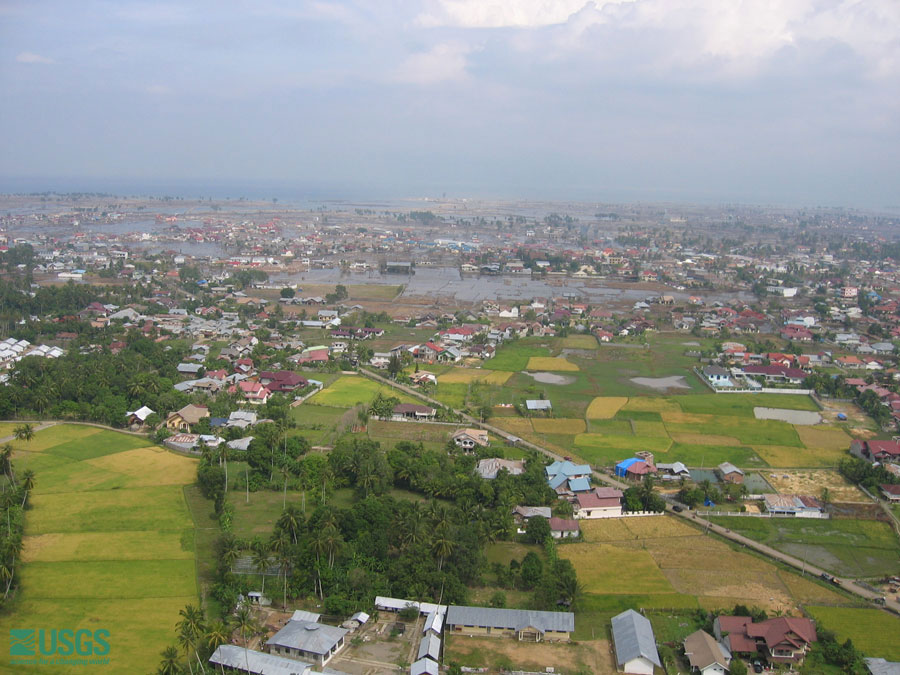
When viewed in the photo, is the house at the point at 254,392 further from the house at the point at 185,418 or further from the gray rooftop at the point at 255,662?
the gray rooftop at the point at 255,662

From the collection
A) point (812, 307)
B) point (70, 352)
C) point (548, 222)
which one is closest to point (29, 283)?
point (70, 352)

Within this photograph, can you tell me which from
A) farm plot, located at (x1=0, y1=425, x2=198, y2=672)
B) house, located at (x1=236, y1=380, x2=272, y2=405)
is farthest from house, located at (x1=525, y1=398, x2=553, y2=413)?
farm plot, located at (x1=0, y1=425, x2=198, y2=672)

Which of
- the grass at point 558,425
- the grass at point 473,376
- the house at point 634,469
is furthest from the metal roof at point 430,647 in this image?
the grass at point 473,376

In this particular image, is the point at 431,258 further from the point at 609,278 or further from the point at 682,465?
the point at 682,465

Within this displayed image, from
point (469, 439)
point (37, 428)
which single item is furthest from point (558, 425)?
point (37, 428)

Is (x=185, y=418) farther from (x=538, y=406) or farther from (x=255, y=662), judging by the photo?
(x=255, y=662)
